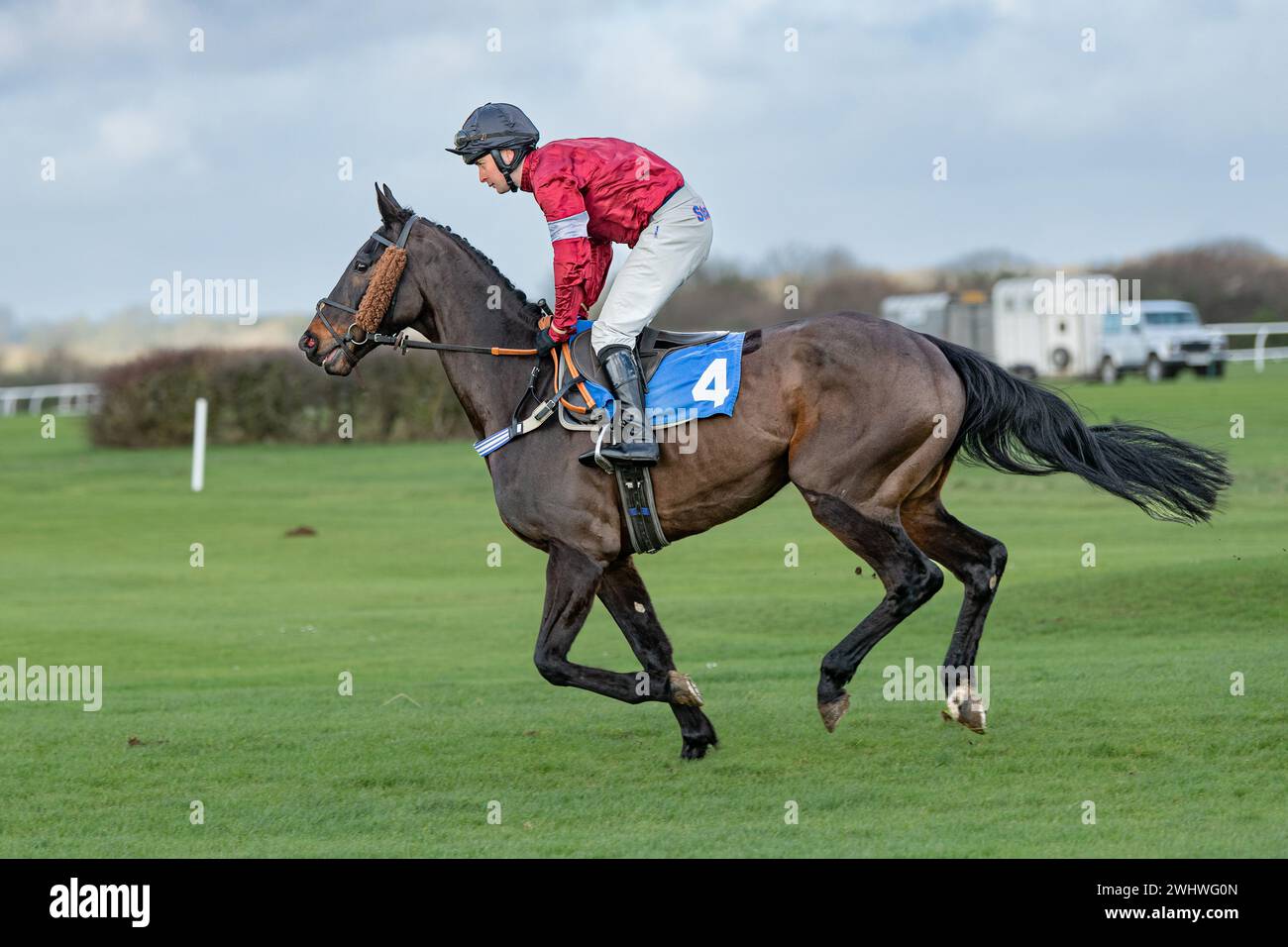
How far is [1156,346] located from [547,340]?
36.8 meters

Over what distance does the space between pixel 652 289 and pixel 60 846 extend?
3215mm

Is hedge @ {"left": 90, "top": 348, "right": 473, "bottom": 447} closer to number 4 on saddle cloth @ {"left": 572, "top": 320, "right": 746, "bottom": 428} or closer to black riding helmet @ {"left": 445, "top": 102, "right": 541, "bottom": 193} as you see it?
black riding helmet @ {"left": 445, "top": 102, "right": 541, "bottom": 193}

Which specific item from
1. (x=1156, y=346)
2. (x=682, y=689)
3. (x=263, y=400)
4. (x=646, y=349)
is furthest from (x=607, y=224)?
(x=1156, y=346)

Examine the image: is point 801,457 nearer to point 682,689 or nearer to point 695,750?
point 682,689

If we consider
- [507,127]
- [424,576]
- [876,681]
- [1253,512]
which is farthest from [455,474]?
[507,127]

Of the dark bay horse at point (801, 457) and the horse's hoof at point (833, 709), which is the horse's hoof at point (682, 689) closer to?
the dark bay horse at point (801, 457)

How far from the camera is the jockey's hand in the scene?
693 centimetres

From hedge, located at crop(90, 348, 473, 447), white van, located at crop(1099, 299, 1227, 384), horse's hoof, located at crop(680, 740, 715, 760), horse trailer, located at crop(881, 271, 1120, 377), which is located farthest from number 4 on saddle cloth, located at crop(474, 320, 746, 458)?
white van, located at crop(1099, 299, 1227, 384)

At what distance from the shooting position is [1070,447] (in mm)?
7117

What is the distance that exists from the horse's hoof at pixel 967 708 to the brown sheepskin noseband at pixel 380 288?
9.94ft

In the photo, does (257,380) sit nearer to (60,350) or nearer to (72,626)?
(72,626)

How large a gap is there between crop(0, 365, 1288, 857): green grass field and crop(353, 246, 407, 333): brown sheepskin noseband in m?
2.01

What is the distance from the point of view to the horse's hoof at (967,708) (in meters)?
6.69
